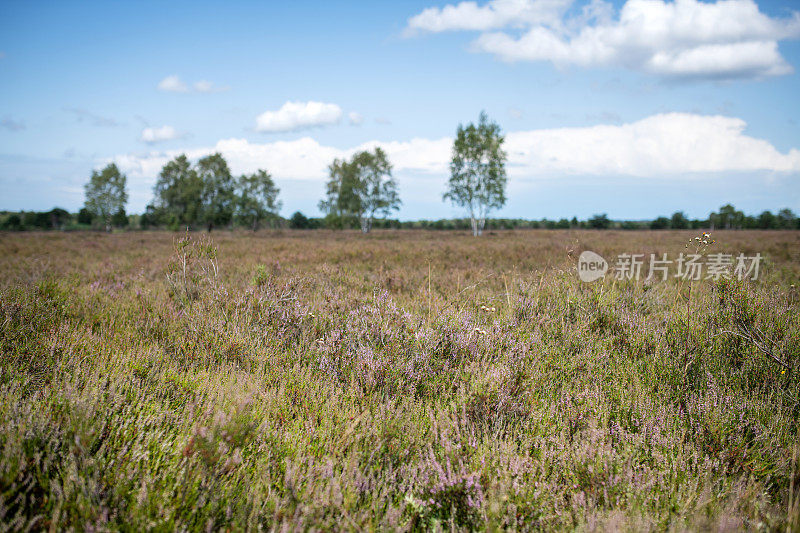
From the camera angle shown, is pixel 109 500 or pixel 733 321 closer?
pixel 109 500

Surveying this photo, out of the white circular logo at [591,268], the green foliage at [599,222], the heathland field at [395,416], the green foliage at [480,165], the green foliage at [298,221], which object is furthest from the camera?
the green foliage at [298,221]

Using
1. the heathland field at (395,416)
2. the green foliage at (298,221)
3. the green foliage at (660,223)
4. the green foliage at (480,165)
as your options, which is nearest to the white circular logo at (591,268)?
the heathland field at (395,416)

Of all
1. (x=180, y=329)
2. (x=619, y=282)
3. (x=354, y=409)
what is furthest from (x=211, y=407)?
(x=619, y=282)

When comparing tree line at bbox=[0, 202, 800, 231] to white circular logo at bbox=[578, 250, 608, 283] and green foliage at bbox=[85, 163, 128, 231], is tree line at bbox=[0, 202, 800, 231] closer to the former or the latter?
green foliage at bbox=[85, 163, 128, 231]

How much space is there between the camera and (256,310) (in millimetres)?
4840

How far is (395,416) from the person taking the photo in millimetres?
2705

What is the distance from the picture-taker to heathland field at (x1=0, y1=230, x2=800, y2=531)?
1920 mm

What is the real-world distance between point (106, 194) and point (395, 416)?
7001 centimetres

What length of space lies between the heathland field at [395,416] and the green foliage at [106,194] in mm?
65011

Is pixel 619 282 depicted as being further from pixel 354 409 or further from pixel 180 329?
pixel 180 329

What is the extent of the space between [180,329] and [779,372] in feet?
18.8

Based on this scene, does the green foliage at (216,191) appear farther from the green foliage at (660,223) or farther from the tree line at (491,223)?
the green foliage at (660,223)

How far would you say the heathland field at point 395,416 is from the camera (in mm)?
1920

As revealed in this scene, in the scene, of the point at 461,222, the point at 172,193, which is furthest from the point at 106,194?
the point at 461,222
